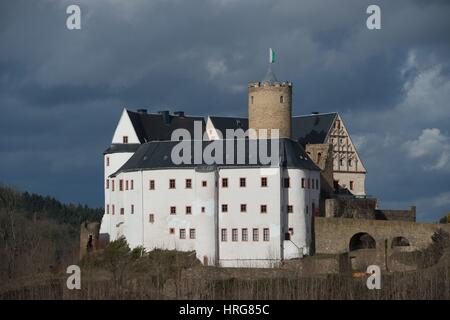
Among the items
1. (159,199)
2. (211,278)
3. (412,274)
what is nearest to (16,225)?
(159,199)

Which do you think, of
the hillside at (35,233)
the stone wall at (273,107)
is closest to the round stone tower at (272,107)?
the stone wall at (273,107)

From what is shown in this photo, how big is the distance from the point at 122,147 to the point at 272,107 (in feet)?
35.2

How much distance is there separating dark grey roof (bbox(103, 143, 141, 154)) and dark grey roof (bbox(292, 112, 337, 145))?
40.5 ft

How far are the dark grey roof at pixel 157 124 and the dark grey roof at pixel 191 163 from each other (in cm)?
453

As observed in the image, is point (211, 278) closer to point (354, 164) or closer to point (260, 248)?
point (260, 248)

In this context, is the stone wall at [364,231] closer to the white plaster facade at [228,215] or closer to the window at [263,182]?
the white plaster facade at [228,215]

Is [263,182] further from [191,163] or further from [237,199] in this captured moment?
[191,163]

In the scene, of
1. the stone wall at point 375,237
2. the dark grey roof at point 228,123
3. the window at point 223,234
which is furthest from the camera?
the dark grey roof at point 228,123

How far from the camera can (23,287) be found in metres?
92.6

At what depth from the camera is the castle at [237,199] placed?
324 ft

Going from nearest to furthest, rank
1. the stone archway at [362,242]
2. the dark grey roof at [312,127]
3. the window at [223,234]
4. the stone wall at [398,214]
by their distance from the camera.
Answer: the window at [223,234], the stone archway at [362,242], the stone wall at [398,214], the dark grey roof at [312,127]

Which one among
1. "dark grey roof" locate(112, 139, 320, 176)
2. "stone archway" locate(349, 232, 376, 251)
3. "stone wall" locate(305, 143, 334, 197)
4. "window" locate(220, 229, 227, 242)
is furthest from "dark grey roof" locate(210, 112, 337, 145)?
"window" locate(220, 229, 227, 242)

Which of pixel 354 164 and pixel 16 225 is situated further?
pixel 16 225

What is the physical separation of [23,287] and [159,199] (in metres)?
11.8
